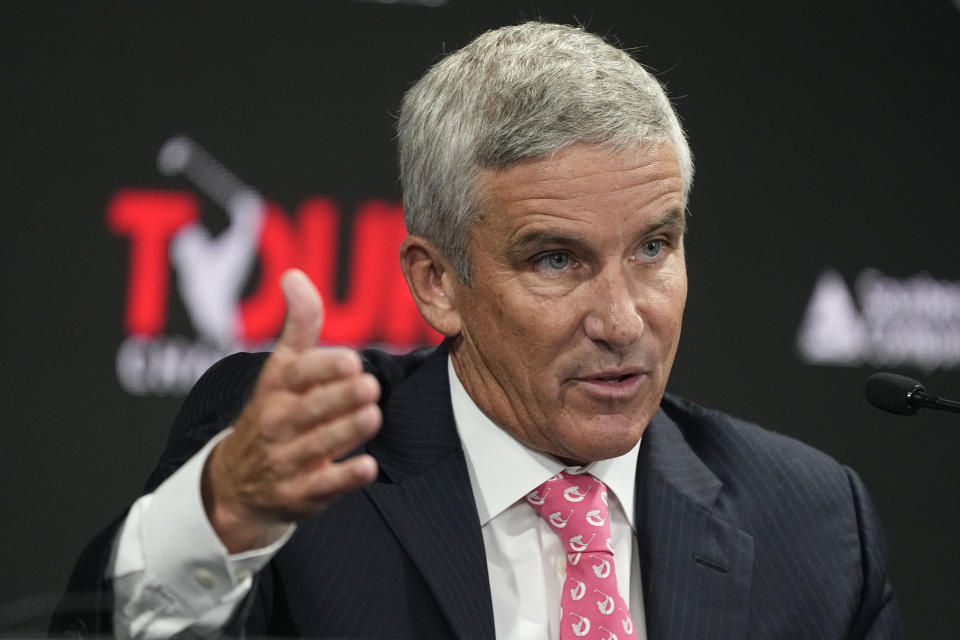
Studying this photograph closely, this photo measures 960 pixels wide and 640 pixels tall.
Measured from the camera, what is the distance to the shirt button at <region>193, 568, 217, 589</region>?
1303 mm

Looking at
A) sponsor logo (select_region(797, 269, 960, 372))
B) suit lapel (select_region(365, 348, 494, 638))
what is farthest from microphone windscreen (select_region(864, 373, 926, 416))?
sponsor logo (select_region(797, 269, 960, 372))

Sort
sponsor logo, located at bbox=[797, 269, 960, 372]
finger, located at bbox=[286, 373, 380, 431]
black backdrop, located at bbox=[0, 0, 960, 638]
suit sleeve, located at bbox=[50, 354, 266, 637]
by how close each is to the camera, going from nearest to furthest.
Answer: finger, located at bbox=[286, 373, 380, 431] < suit sleeve, located at bbox=[50, 354, 266, 637] < black backdrop, located at bbox=[0, 0, 960, 638] < sponsor logo, located at bbox=[797, 269, 960, 372]

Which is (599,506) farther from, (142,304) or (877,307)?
(877,307)

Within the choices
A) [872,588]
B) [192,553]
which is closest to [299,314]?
[192,553]

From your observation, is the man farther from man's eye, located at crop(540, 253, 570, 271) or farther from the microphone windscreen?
the microphone windscreen

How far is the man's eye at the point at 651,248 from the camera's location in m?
1.79

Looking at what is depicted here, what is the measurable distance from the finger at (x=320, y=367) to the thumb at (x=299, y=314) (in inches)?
1.0

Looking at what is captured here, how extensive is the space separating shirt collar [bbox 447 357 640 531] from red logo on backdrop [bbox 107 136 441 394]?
127 centimetres

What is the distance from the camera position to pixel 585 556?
1.76 meters

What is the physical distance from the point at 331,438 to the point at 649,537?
0.82 m

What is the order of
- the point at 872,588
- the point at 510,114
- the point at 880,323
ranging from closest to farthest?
1. the point at 510,114
2. the point at 872,588
3. the point at 880,323

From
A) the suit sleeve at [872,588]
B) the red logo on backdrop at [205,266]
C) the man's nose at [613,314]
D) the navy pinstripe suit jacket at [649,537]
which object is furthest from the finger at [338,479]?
the red logo on backdrop at [205,266]

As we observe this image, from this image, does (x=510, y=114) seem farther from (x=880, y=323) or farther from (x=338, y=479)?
(x=880, y=323)

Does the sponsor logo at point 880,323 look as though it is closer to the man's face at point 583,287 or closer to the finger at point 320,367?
the man's face at point 583,287
